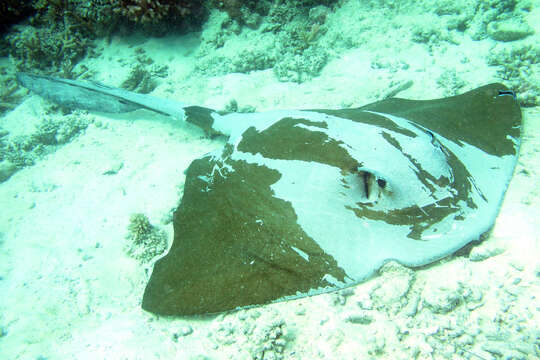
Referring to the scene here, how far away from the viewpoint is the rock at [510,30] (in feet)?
17.4

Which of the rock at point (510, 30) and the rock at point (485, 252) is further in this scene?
the rock at point (510, 30)

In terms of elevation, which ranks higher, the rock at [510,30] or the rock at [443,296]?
the rock at [510,30]

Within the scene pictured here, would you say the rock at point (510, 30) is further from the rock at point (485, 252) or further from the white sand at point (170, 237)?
the rock at point (485, 252)

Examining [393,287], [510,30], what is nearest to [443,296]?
[393,287]

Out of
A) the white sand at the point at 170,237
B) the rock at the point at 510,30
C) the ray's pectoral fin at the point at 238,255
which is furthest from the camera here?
the rock at the point at 510,30

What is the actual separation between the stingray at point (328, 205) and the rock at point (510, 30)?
2.79m

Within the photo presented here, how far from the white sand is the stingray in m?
0.33

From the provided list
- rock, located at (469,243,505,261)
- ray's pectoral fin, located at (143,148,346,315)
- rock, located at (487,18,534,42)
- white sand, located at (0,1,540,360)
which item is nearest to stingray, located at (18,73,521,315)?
ray's pectoral fin, located at (143,148,346,315)

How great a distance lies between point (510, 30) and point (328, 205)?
5.70 meters

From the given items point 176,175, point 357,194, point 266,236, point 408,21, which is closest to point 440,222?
point 357,194

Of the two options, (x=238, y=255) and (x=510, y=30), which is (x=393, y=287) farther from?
(x=510, y=30)

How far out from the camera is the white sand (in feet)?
7.47

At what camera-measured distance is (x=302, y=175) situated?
9.52 feet

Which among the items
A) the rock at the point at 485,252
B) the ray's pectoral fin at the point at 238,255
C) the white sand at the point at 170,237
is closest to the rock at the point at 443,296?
the white sand at the point at 170,237
